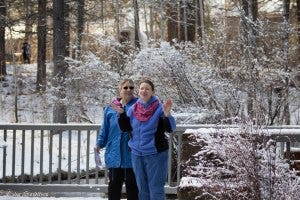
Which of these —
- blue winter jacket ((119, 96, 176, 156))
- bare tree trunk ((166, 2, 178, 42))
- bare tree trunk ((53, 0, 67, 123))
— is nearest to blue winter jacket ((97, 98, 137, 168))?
blue winter jacket ((119, 96, 176, 156))

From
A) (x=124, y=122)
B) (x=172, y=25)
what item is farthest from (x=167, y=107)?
(x=172, y=25)

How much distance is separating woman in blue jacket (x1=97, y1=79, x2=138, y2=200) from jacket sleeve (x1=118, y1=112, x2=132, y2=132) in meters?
0.16

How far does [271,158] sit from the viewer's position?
470 centimetres

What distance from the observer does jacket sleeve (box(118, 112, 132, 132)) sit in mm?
5309

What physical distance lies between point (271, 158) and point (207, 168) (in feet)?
2.08

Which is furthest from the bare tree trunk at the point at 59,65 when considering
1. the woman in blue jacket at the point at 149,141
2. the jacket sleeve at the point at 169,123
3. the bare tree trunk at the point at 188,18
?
the jacket sleeve at the point at 169,123

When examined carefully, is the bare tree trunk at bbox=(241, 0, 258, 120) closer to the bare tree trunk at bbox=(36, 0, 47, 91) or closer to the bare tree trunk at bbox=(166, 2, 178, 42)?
the bare tree trunk at bbox=(166, 2, 178, 42)

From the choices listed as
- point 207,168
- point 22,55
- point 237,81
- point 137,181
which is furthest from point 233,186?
point 22,55

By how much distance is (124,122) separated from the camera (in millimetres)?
5316

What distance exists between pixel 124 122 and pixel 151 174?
1.87 feet

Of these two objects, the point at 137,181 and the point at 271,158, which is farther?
the point at 137,181

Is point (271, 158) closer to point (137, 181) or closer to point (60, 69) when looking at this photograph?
point (137, 181)

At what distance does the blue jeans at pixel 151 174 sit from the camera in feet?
17.0

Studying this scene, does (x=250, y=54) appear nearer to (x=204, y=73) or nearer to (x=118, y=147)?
(x=204, y=73)
